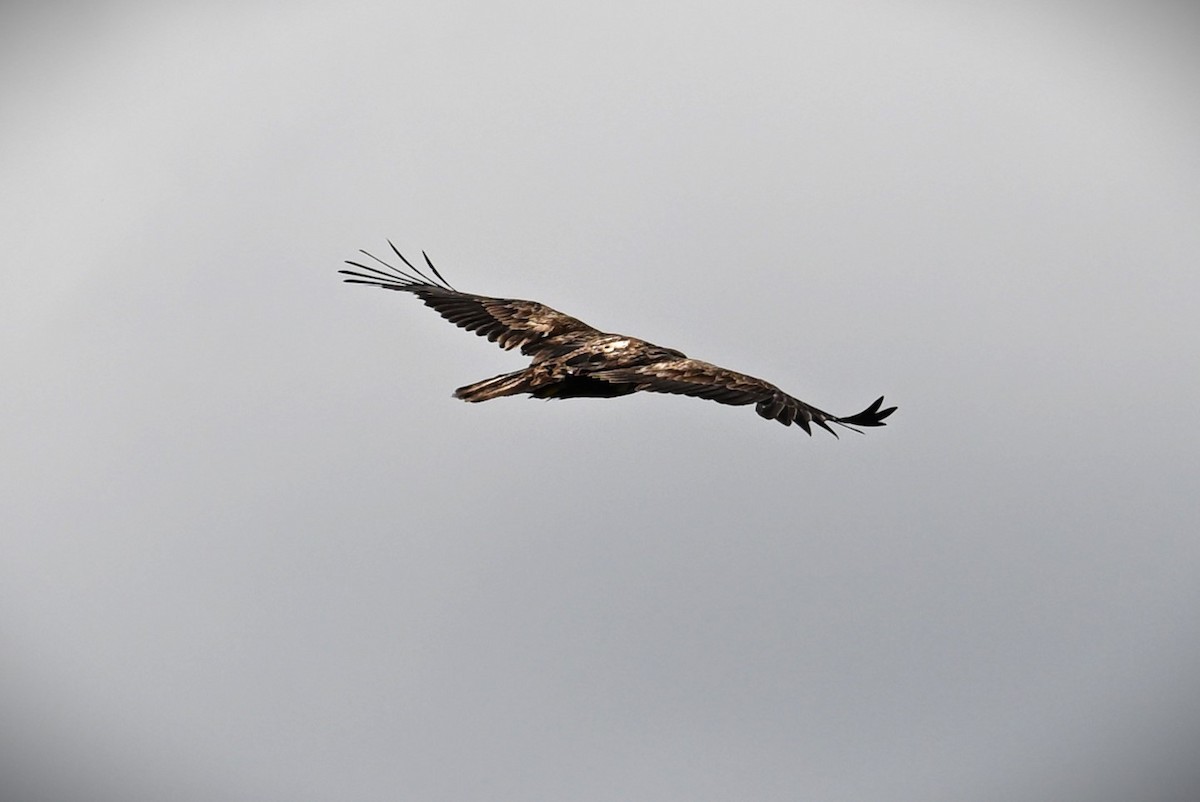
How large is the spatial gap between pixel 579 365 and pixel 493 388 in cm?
119

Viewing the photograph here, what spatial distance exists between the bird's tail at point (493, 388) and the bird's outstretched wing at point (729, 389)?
1023 mm

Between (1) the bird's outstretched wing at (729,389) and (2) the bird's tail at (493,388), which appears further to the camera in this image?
(2) the bird's tail at (493,388)

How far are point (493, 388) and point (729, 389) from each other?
349 centimetres

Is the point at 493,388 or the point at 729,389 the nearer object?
the point at 729,389

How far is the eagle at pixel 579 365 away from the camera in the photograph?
1712 cm

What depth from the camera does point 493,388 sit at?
19531 millimetres

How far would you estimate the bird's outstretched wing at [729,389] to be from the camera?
54.7 ft

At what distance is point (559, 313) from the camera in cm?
2209

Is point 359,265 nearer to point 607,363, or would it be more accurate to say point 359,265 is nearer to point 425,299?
point 425,299

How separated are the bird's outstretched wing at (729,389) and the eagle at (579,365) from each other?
11mm

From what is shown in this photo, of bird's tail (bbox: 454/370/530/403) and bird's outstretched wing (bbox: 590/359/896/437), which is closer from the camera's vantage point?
bird's outstretched wing (bbox: 590/359/896/437)

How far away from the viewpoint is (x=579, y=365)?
64.9ft

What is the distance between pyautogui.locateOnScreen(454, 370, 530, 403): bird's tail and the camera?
1944cm

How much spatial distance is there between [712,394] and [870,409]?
1916 millimetres
